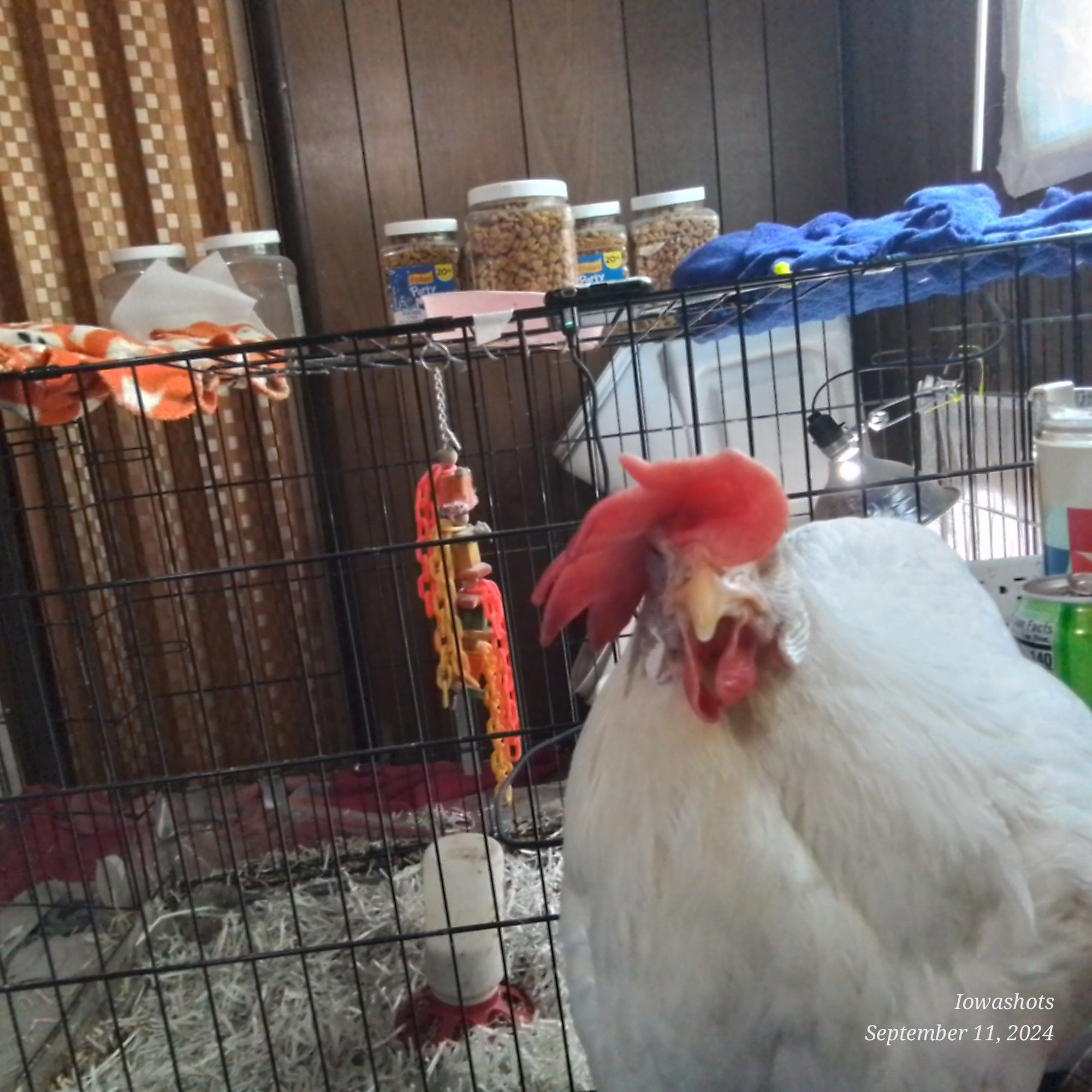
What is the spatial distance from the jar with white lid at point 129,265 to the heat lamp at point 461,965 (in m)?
1.04

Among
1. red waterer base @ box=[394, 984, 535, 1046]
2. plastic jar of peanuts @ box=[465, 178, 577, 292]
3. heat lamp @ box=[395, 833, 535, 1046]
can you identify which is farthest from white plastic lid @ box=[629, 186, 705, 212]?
red waterer base @ box=[394, 984, 535, 1046]

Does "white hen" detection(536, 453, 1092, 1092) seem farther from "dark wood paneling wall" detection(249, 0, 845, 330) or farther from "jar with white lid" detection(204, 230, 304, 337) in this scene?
"dark wood paneling wall" detection(249, 0, 845, 330)

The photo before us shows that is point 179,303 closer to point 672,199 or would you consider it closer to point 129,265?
point 129,265

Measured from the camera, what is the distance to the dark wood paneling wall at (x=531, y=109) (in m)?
1.85

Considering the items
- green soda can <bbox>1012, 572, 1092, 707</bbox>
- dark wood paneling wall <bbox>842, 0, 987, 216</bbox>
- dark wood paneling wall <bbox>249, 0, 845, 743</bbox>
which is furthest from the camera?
dark wood paneling wall <bbox>249, 0, 845, 743</bbox>

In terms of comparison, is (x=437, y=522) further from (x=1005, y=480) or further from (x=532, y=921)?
(x=1005, y=480)

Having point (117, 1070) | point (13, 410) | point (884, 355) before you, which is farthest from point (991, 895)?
point (884, 355)

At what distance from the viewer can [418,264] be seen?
1.30 m

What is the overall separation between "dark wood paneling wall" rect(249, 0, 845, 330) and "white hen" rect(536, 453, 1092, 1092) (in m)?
1.51

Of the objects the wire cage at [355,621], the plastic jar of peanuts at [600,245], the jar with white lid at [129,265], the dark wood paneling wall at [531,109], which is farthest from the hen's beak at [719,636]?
the dark wood paneling wall at [531,109]

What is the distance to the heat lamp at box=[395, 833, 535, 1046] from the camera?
1198 mm

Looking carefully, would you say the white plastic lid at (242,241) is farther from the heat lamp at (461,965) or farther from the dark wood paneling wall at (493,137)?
the heat lamp at (461,965)

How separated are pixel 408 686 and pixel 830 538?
1.41 m

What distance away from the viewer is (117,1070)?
1245 millimetres
